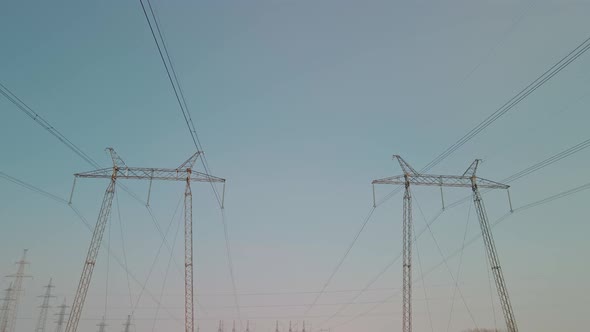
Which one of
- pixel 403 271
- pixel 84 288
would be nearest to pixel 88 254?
pixel 84 288

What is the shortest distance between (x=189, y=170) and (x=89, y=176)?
49.0 feet

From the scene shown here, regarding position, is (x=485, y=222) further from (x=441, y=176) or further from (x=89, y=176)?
(x=89, y=176)

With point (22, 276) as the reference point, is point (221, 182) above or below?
above

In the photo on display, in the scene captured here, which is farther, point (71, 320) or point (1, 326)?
point (1, 326)

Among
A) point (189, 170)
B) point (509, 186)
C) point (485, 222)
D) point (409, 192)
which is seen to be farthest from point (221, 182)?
point (509, 186)

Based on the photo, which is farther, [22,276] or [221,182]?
[22,276]

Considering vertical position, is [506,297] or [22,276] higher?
[22,276]

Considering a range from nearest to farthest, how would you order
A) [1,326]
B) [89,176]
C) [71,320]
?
[71,320]
[89,176]
[1,326]

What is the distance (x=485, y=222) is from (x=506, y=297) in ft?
37.4

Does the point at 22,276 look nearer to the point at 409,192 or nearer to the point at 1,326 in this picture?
the point at 1,326

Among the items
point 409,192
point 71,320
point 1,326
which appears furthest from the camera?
point 1,326

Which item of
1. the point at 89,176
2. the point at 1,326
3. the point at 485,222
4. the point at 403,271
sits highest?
the point at 89,176

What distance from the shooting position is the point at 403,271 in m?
64.7

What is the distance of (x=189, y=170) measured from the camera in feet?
211
